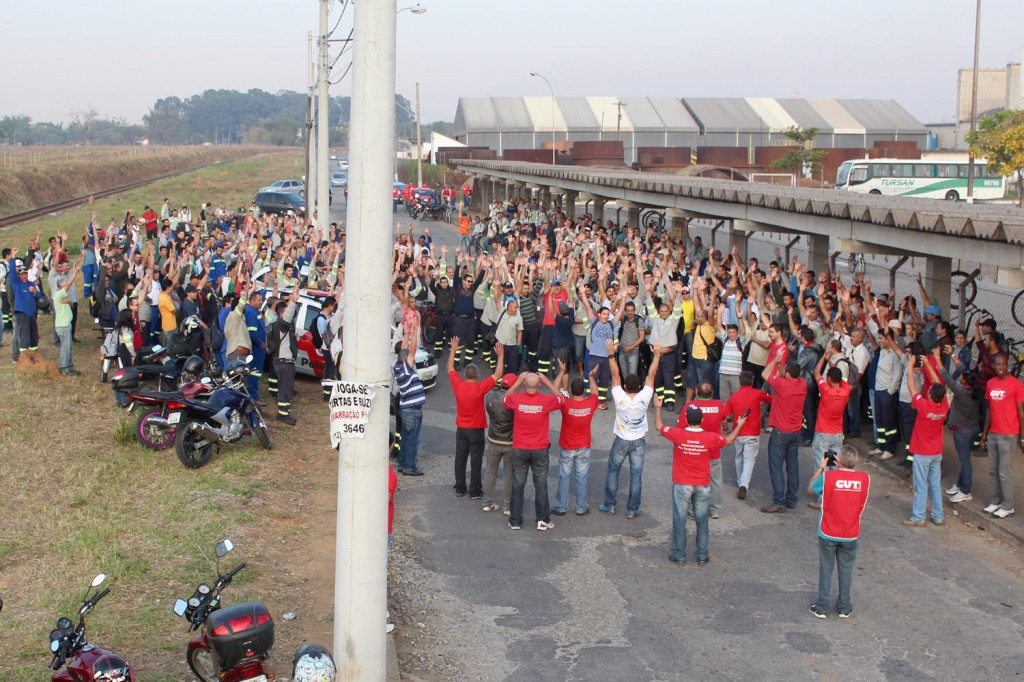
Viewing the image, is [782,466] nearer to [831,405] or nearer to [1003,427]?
[831,405]

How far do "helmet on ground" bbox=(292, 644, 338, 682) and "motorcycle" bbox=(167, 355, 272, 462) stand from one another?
21.3 ft

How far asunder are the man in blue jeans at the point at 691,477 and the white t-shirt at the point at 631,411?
0.93 metres

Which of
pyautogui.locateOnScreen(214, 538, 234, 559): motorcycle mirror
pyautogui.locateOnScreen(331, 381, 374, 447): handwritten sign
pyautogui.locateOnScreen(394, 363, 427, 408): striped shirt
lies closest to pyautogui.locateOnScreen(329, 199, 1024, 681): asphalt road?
pyautogui.locateOnScreen(394, 363, 427, 408): striped shirt

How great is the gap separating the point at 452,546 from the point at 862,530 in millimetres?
4335

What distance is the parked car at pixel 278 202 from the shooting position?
49125 millimetres

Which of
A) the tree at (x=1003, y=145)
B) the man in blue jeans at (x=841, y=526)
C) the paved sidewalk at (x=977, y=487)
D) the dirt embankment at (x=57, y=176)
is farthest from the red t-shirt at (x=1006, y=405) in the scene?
the dirt embankment at (x=57, y=176)

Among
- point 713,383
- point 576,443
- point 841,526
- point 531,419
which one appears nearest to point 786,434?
point 576,443

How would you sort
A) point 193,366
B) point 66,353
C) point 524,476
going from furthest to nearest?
point 66,353 < point 193,366 < point 524,476

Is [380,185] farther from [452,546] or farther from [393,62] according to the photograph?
[452,546]

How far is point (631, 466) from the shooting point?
36.6ft

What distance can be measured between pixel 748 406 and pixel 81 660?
24.2ft

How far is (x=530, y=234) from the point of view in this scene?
96.7 ft

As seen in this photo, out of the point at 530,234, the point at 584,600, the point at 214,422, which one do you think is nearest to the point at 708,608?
the point at 584,600

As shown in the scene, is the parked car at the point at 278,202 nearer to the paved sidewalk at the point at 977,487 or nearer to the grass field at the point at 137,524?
the grass field at the point at 137,524
